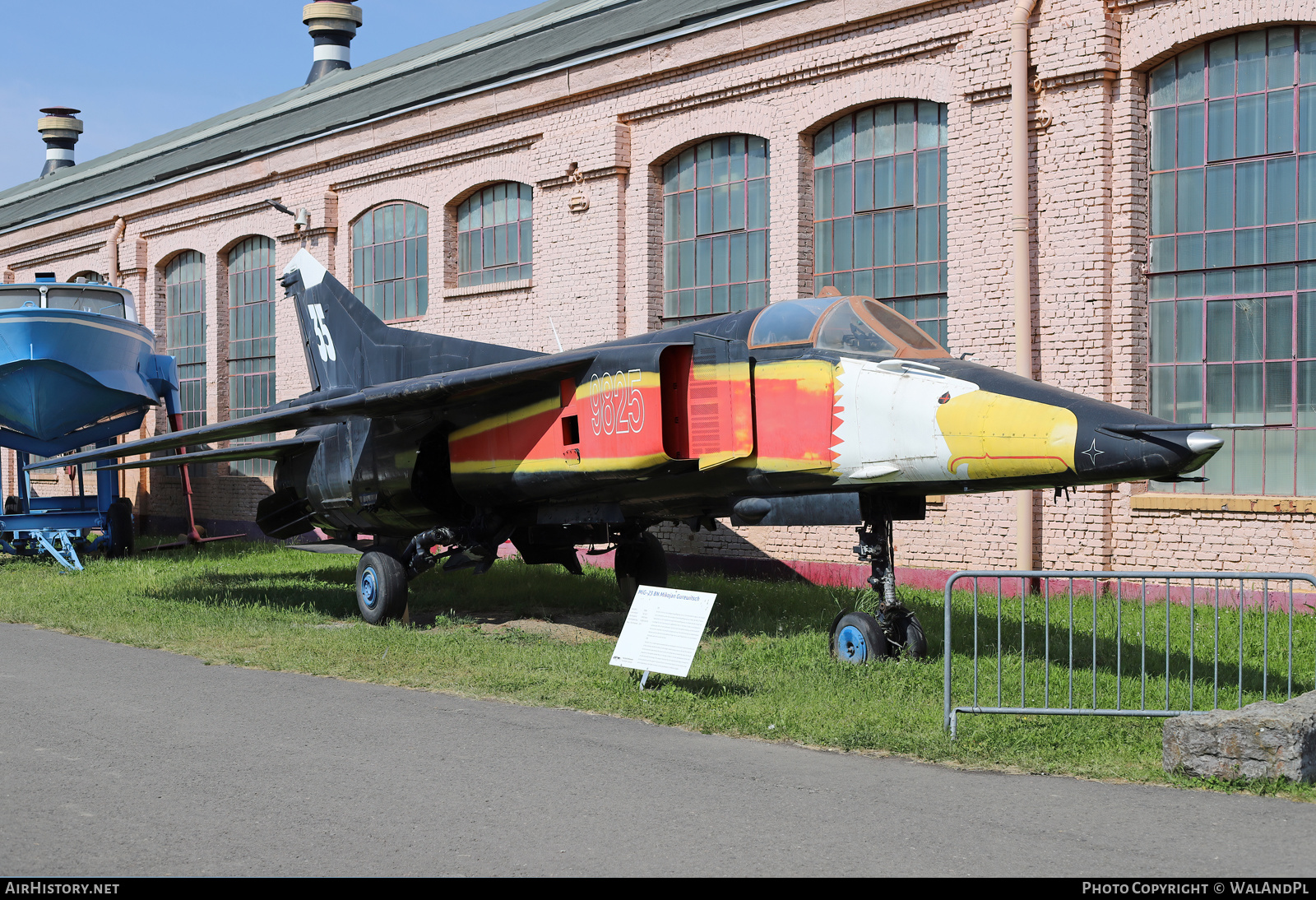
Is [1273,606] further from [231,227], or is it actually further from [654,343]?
[231,227]

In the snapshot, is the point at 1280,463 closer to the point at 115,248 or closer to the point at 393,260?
the point at 393,260

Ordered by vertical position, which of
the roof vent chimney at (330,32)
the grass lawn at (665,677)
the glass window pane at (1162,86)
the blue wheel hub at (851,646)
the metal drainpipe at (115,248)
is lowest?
the grass lawn at (665,677)

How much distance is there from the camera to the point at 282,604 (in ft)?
44.9

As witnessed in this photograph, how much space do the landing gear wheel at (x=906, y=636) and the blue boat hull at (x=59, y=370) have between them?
15498 millimetres

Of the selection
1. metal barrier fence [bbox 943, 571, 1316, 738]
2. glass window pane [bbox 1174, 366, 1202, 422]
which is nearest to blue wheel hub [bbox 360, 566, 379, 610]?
metal barrier fence [bbox 943, 571, 1316, 738]

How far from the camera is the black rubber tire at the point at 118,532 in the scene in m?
A: 20.0

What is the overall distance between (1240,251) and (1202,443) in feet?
21.4

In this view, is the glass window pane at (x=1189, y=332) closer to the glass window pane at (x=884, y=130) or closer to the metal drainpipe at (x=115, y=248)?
the glass window pane at (x=884, y=130)

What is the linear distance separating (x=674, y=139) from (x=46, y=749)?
484 inches

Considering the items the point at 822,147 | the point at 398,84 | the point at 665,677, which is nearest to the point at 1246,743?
the point at 665,677

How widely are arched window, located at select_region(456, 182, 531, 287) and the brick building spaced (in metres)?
0.05

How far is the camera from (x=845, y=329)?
905 cm

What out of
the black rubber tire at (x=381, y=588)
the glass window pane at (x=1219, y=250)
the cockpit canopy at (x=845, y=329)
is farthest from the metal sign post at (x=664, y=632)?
the glass window pane at (x=1219, y=250)
